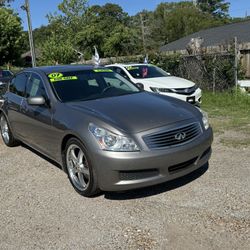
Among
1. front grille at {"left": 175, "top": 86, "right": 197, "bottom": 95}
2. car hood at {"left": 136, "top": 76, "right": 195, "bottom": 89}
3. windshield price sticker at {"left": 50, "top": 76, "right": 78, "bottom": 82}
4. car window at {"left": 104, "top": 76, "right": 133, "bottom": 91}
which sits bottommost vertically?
front grille at {"left": 175, "top": 86, "right": 197, "bottom": 95}

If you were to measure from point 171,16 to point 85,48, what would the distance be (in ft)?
69.1

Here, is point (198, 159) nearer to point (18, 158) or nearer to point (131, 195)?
point (131, 195)

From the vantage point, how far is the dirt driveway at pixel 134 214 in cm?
349

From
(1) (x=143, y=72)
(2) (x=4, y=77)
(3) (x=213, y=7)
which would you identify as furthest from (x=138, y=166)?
(3) (x=213, y=7)

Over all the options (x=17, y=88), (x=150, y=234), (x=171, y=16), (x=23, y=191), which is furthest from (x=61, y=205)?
(x=171, y=16)

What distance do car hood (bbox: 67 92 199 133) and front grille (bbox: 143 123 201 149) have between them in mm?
118

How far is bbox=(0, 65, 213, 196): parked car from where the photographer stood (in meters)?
4.10

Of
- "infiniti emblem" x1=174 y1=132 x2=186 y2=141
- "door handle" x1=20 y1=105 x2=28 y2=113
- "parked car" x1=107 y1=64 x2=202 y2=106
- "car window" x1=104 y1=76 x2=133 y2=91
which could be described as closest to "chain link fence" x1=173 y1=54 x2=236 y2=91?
"parked car" x1=107 y1=64 x2=202 y2=106

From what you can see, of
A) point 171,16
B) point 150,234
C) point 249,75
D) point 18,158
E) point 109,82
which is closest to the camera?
point 150,234

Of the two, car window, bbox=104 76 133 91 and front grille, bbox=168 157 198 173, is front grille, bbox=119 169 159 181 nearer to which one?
front grille, bbox=168 157 198 173

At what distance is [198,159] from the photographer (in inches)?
178

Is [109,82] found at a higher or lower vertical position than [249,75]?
higher

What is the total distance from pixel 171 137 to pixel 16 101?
324 cm

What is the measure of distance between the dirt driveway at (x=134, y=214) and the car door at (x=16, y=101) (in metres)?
1.20
